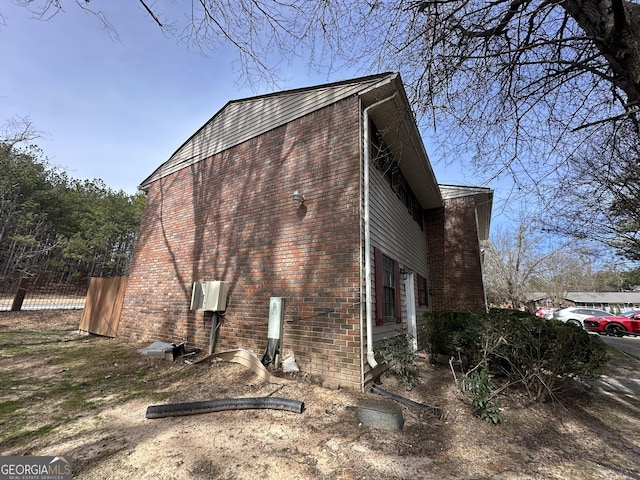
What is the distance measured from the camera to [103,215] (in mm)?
23125

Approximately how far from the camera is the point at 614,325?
15.8 meters

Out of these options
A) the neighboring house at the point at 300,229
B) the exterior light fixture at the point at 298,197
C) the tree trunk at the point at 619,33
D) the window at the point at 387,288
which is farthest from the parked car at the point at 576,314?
the exterior light fixture at the point at 298,197

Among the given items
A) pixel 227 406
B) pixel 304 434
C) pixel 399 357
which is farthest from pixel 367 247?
pixel 227 406

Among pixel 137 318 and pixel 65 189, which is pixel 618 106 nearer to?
pixel 137 318

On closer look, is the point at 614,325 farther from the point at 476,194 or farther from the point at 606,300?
the point at 606,300

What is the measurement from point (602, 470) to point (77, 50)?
723cm

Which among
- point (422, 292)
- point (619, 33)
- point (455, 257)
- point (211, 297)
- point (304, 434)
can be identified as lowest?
point (304, 434)

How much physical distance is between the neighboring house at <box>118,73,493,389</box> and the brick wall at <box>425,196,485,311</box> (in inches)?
7.4

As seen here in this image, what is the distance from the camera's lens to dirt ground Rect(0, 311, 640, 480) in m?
2.35

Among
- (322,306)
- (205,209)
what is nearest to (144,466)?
(322,306)

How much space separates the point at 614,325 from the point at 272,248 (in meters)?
21.0

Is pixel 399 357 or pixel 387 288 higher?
pixel 387 288

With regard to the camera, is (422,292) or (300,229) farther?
(422,292)

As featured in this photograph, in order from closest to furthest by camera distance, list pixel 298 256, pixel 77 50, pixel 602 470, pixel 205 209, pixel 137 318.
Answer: pixel 602 470 < pixel 77 50 < pixel 298 256 < pixel 205 209 < pixel 137 318
